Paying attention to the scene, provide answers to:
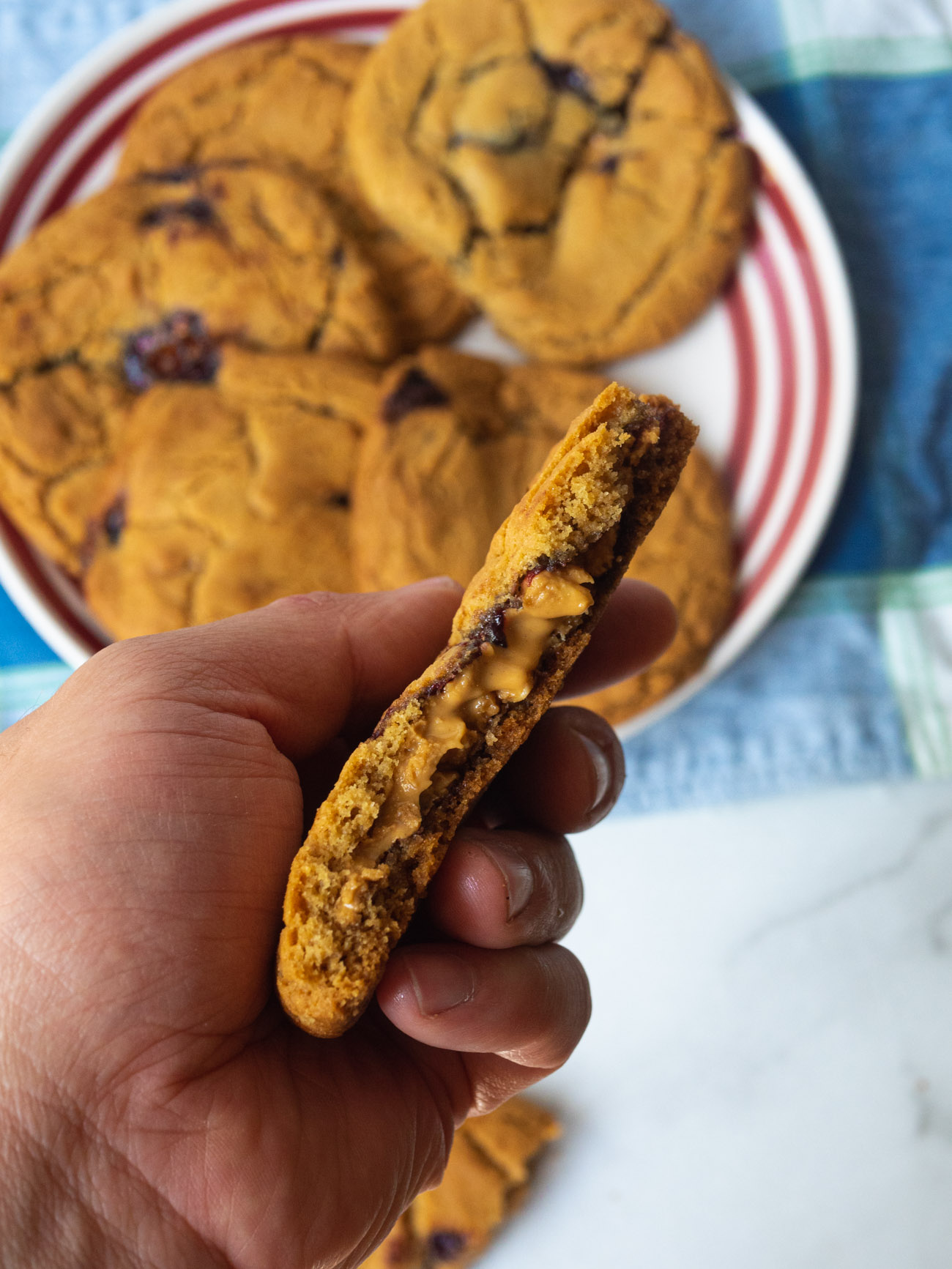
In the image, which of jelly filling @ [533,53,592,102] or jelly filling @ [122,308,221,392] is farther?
jelly filling @ [533,53,592,102]

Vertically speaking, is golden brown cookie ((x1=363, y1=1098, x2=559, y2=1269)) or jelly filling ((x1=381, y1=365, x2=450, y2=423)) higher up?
jelly filling ((x1=381, y1=365, x2=450, y2=423))

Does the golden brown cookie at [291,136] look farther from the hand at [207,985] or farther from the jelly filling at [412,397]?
the hand at [207,985]

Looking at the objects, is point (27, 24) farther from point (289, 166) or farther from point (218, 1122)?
point (218, 1122)

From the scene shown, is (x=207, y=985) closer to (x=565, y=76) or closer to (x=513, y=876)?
(x=513, y=876)

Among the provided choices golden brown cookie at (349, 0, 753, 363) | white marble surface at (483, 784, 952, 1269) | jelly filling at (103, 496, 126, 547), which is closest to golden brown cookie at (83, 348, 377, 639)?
jelly filling at (103, 496, 126, 547)

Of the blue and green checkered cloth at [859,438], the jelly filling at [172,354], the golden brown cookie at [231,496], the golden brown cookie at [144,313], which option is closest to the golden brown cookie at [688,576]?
the blue and green checkered cloth at [859,438]

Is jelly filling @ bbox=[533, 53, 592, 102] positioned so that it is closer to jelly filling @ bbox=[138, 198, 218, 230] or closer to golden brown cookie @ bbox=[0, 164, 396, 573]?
golden brown cookie @ bbox=[0, 164, 396, 573]
